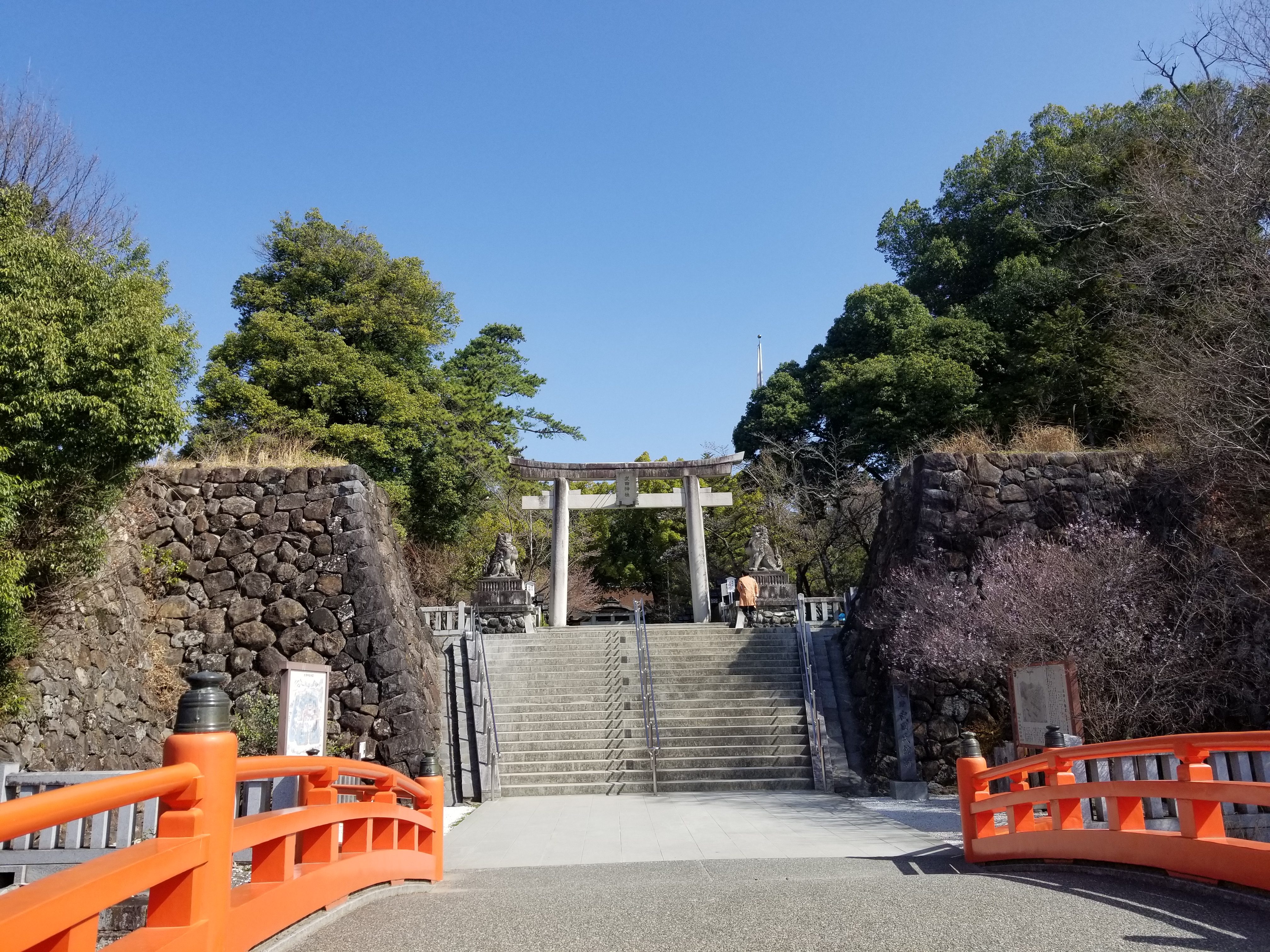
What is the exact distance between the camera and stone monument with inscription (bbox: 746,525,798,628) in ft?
53.8

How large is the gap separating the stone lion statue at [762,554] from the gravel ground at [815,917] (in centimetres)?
1141

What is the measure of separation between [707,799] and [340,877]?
740 centimetres

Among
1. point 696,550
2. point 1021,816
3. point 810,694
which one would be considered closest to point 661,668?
point 810,694

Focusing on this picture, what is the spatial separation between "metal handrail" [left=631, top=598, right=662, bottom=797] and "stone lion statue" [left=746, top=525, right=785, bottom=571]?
2492 millimetres

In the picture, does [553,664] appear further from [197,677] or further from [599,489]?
[197,677]

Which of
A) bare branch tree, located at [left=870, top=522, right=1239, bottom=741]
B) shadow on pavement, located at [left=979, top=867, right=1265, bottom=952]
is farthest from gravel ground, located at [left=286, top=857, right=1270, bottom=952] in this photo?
bare branch tree, located at [left=870, top=522, right=1239, bottom=741]

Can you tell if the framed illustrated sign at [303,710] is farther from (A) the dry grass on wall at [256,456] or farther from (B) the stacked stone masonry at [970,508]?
(B) the stacked stone masonry at [970,508]

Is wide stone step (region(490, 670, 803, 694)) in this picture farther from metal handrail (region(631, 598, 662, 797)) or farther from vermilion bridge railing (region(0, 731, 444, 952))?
vermilion bridge railing (region(0, 731, 444, 952))

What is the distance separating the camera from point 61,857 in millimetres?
5363

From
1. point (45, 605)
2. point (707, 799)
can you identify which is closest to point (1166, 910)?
point (707, 799)

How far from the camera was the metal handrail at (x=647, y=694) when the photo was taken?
1223 cm

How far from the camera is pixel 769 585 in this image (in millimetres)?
16812

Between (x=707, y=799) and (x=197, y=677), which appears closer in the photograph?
(x=197, y=677)

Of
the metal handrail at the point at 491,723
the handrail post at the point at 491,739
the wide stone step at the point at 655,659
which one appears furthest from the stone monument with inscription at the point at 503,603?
the handrail post at the point at 491,739
